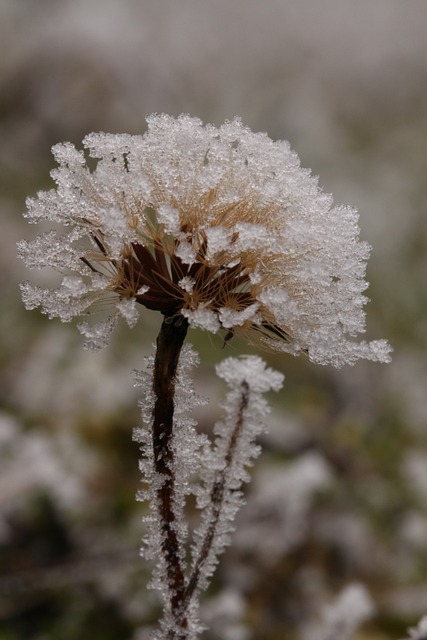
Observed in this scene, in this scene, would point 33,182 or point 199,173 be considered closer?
point 199,173

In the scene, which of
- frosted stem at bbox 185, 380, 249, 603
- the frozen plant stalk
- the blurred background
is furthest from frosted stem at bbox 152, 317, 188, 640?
the blurred background

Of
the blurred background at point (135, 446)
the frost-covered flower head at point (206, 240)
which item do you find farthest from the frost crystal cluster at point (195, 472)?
the blurred background at point (135, 446)

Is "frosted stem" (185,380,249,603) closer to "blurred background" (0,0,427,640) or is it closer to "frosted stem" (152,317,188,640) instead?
"frosted stem" (152,317,188,640)

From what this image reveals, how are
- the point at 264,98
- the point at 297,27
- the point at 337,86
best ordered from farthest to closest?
1. the point at 297,27
2. the point at 337,86
3. the point at 264,98

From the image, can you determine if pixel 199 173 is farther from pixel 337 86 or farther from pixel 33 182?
pixel 337 86

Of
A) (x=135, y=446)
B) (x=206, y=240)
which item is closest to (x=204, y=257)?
(x=206, y=240)

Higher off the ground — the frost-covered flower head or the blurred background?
the blurred background

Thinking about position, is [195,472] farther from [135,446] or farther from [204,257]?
[135,446]

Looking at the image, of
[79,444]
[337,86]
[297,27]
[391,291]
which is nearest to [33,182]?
[391,291]
